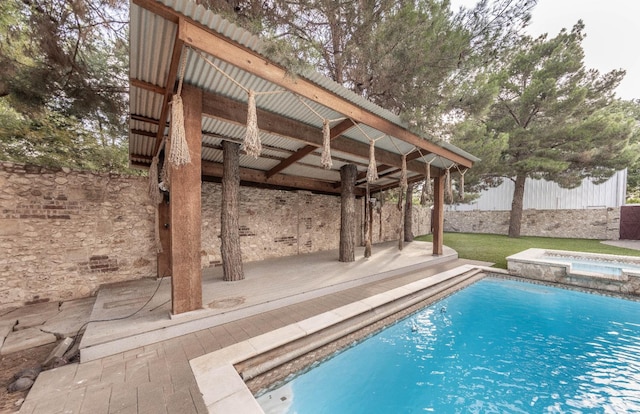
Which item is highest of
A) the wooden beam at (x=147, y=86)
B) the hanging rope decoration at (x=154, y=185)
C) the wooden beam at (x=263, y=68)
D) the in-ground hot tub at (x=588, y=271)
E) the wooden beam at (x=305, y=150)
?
the wooden beam at (x=263, y=68)

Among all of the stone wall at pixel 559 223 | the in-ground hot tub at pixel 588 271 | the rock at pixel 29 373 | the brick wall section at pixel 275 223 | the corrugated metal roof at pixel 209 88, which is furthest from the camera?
the stone wall at pixel 559 223

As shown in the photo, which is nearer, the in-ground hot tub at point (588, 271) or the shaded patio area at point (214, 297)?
the shaded patio area at point (214, 297)

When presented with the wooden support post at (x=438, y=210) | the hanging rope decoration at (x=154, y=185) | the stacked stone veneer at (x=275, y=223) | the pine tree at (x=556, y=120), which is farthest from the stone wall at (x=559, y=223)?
the hanging rope decoration at (x=154, y=185)

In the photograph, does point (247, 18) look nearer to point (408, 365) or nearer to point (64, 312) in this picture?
point (64, 312)

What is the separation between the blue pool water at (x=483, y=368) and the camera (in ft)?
7.14

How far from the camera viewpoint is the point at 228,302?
3350 mm

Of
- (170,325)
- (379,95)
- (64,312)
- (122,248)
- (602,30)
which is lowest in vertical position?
(64,312)

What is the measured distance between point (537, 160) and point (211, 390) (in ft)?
46.9

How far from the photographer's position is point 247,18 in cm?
466

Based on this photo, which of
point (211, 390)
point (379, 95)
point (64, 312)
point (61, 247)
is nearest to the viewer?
point (211, 390)

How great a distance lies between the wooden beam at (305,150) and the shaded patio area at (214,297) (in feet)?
8.69

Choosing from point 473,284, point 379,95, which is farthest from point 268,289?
point 379,95

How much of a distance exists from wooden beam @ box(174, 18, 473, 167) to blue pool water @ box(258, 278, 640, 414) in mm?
3423

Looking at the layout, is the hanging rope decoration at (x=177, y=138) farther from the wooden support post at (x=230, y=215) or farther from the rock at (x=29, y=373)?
the rock at (x=29, y=373)
